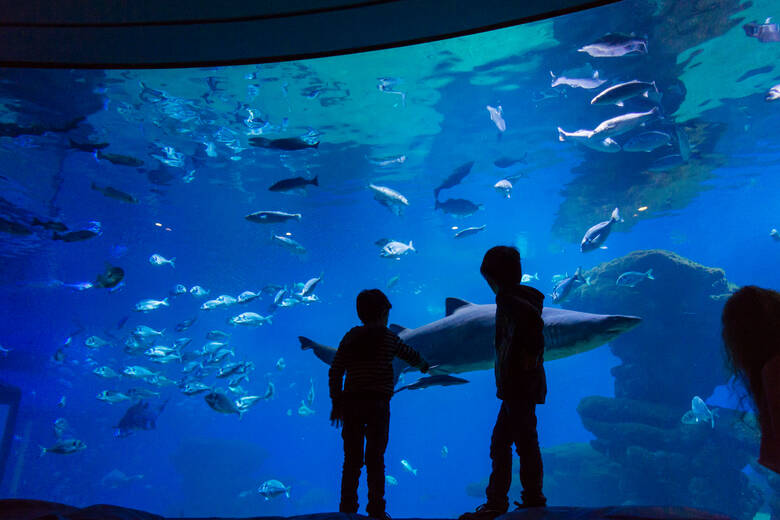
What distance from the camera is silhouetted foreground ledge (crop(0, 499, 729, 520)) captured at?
5.13 ft

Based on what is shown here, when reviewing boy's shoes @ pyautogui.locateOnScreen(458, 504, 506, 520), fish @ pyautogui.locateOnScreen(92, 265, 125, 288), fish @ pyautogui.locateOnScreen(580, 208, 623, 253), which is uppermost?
fish @ pyautogui.locateOnScreen(580, 208, 623, 253)

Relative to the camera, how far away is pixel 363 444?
12.2ft

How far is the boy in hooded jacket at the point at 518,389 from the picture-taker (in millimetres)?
2994

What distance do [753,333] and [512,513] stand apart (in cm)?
149

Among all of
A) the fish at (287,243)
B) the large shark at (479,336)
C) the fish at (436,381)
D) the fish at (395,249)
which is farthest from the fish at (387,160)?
the fish at (436,381)

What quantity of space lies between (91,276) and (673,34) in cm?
3638

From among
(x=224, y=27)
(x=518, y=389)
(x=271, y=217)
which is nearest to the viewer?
(x=518, y=389)

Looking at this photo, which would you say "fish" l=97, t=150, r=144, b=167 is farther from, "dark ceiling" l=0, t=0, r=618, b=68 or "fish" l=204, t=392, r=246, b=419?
"fish" l=204, t=392, r=246, b=419

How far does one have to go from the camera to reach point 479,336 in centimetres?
440

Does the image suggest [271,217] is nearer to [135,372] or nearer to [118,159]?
[118,159]

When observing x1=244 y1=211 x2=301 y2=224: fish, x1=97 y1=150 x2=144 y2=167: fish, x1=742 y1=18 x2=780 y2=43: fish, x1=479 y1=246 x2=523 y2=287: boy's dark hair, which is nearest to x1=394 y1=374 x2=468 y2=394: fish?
x1=479 y1=246 x2=523 y2=287: boy's dark hair

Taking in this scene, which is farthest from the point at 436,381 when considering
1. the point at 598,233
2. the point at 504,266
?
the point at 598,233

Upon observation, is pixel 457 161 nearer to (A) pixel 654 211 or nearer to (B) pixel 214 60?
(A) pixel 654 211

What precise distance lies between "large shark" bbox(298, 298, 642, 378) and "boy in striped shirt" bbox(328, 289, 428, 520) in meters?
0.68
